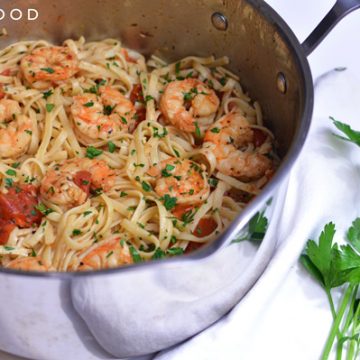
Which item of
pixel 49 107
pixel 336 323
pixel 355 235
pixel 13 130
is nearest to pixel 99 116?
pixel 49 107

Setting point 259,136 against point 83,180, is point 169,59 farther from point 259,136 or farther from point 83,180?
point 83,180

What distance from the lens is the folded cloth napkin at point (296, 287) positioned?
2.94 metres

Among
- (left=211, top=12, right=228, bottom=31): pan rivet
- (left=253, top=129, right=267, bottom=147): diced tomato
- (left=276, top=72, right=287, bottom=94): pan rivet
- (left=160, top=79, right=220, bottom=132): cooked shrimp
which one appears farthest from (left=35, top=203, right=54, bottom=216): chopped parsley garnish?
(left=211, top=12, right=228, bottom=31): pan rivet

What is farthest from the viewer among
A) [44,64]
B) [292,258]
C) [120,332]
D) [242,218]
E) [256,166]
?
[44,64]

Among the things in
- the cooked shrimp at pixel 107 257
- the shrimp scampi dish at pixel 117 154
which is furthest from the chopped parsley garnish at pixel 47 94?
the cooked shrimp at pixel 107 257

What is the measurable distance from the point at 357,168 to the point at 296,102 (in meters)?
0.58

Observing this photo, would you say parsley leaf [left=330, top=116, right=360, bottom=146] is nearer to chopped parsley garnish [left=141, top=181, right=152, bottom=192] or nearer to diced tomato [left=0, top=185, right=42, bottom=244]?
chopped parsley garnish [left=141, top=181, right=152, bottom=192]

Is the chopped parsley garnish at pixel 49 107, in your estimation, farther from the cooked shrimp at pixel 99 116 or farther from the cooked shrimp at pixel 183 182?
the cooked shrimp at pixel 183 182

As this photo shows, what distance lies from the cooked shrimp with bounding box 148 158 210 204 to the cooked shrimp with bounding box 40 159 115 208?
259mm

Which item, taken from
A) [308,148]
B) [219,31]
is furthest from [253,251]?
[219,31]

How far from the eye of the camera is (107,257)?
2855 mm

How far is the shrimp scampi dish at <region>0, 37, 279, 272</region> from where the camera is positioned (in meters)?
3.18

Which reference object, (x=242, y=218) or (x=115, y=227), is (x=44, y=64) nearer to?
(x=115, y=227)

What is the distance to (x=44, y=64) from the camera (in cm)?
378
